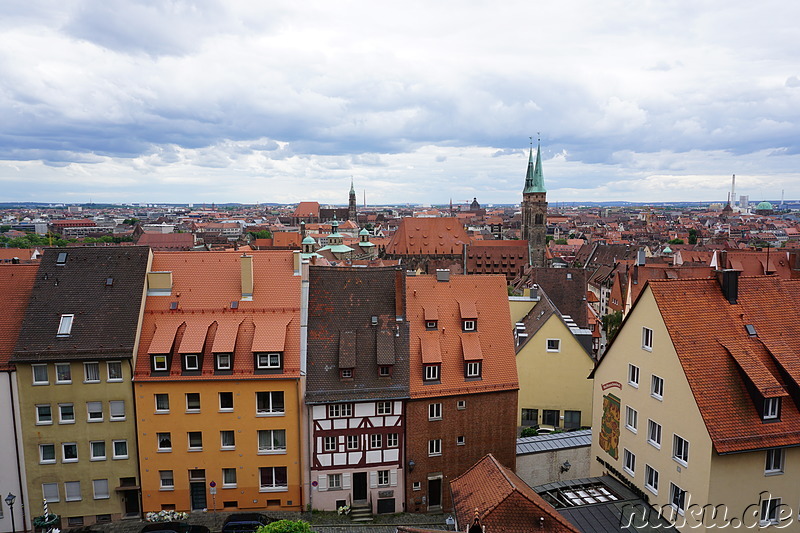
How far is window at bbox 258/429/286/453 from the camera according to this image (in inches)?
1271

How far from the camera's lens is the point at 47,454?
103 feet

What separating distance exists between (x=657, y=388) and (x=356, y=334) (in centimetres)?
1753

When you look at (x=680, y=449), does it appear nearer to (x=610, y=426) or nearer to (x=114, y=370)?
(x=610, y=426)

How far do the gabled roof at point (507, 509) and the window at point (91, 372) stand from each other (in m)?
21.9

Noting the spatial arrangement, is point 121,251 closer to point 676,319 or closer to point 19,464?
point 19,464

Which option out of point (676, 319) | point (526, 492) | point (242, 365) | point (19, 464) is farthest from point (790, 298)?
point (19, 464)

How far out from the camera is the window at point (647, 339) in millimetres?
26500

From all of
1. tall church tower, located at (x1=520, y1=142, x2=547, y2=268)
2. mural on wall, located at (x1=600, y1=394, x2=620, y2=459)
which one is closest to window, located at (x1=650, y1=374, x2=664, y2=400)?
mural on wall, located at (x1=600, y1=394, x2=620, y2=459)

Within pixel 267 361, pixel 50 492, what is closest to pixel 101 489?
pixel 50 492

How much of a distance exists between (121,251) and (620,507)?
3197cm

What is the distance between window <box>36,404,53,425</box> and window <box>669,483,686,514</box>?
3228 centimetres

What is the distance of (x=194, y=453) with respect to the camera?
1257 inches

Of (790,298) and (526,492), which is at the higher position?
(790,298)

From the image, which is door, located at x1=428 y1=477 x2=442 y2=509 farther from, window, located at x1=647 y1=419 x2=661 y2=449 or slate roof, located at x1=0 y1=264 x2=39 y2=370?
slate roof, located at x1=0 y1=264 x2=39 y2=370
